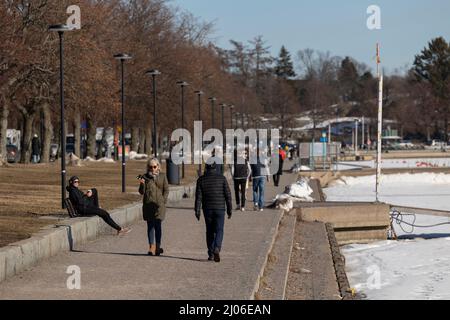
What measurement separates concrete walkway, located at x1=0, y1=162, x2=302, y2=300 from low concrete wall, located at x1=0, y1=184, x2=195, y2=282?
159 mm

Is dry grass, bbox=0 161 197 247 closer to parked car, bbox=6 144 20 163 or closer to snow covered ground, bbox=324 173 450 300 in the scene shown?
snow covered ground, bbox=324 173 450 300

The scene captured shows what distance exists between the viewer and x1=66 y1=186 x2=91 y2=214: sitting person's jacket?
2025 centimetres

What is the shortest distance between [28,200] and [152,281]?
1062cm

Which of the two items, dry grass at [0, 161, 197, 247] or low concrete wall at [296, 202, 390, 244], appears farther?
low concrete wall at [296, 202, 390, 244]

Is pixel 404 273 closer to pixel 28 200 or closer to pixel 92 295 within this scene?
pixel 28 200

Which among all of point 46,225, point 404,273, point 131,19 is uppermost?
point 131,19

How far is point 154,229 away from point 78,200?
332 centimetres

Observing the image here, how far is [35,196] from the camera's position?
84.2 feet

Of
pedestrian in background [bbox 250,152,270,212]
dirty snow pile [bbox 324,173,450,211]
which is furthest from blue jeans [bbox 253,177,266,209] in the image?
dirty snow pile [bbox 324,173,450,211]

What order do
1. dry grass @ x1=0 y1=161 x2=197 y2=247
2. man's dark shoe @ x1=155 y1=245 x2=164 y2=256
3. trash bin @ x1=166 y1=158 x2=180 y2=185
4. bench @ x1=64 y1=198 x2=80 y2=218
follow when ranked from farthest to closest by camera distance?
trash bin @ x1=166 y1=158 x2=180 y2=185 → bench @ x1=64 y1=198 x2=80 y2=218 → dry grass @ x1=0 y1=161 x2=197 y2=247 → man's dark shoe @ x1=155 y1=245 x2=164 y2=256

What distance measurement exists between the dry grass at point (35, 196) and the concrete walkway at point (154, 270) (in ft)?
3.60

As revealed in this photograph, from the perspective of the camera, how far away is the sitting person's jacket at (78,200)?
2025 cm

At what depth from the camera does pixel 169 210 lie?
95.0 feet
